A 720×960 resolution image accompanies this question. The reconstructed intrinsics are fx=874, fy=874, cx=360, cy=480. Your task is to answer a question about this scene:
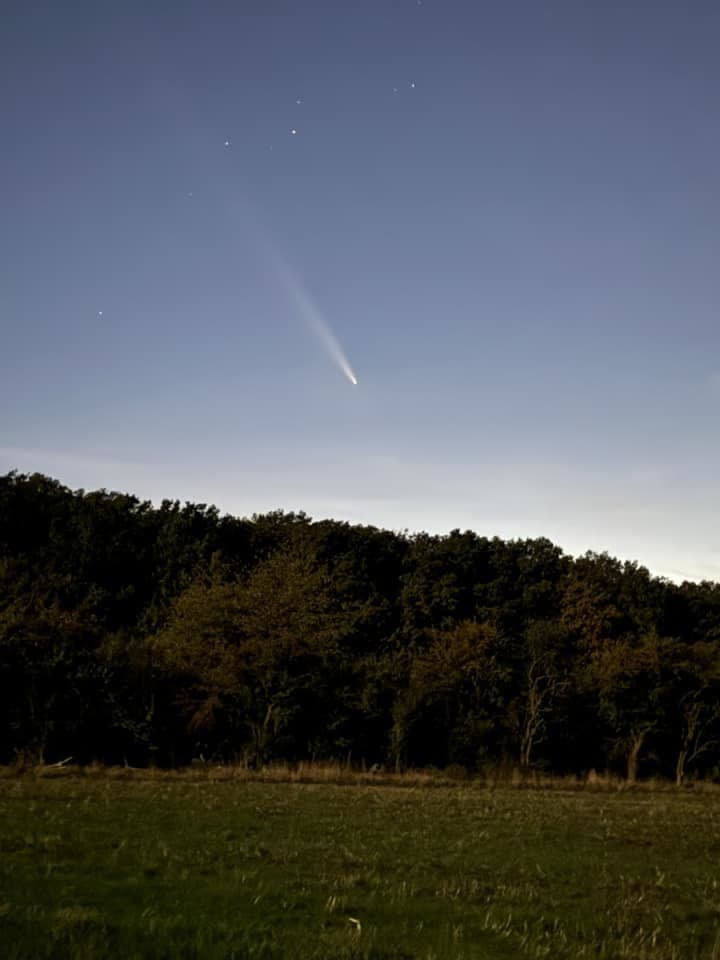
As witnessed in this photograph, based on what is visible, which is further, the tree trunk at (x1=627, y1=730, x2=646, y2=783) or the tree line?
the tree trunk at (x1=627, y1=730, x2=646, y2=783)

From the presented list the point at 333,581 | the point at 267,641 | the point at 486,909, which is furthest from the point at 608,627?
the point at 486,909

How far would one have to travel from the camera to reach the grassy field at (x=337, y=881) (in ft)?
32.2

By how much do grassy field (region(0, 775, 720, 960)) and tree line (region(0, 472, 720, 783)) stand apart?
19073mm

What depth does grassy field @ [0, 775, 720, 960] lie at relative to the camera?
9.81 m

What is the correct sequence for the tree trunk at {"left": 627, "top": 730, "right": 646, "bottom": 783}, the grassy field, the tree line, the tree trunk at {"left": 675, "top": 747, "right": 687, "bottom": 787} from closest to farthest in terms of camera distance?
the grassy field < the tree line < the tree trunk at {"left": 627, "top": 730, "right": 646, "bottom": 783} < the tree trunk at {"left": 675, "top": 747, "right": 687, "bottom": 787}

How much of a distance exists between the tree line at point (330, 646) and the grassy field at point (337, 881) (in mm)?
19073

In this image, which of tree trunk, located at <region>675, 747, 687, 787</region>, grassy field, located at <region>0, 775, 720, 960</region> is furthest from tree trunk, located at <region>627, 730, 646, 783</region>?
grassy field, located at <region>0, 775, 720, 960</region>

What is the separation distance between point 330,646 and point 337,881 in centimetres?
3709

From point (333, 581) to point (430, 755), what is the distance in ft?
45.5

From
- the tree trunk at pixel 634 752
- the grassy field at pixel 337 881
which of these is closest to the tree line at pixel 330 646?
the tree trunk at pixel 634 752

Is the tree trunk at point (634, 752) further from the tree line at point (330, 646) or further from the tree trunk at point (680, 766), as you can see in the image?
the tree trunk at point (680, 766)

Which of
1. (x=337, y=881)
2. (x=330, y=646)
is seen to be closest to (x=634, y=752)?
(x=330, y=646)

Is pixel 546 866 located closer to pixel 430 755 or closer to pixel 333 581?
pixel 430 755

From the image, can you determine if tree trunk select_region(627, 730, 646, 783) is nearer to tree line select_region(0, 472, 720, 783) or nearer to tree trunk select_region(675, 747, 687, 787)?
tree line select_region(0, 472, 720, 783)
